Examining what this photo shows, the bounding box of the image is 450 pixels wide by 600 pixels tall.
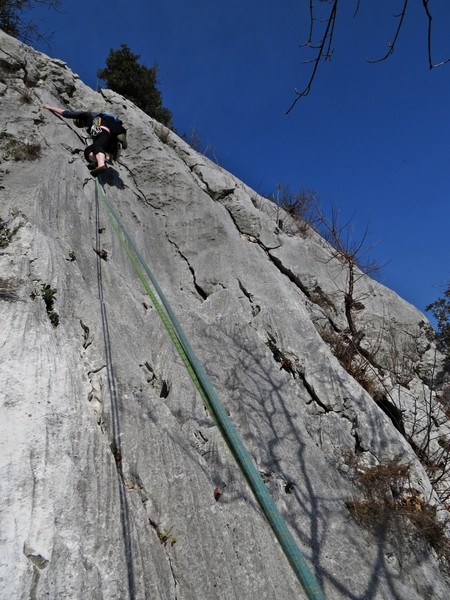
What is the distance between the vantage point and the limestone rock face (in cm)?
278

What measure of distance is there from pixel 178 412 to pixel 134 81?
1598cm

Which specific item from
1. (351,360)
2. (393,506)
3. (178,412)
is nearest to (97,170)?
(178,412)

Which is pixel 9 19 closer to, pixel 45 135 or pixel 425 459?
pixel 45 135

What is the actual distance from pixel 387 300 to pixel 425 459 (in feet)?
15.3

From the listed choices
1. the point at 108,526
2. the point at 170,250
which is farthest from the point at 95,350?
the point at 170,250

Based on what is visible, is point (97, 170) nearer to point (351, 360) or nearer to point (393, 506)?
point (351, 360)

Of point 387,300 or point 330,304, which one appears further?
point 387,300

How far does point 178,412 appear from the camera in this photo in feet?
14.0

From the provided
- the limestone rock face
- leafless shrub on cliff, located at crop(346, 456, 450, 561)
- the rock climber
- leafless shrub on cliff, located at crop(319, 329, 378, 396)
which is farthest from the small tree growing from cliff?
leafless shrub on cliff, located at crop(346, 456, 450, 561)

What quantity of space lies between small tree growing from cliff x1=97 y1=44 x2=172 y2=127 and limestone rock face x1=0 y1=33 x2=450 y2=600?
29.8 ft

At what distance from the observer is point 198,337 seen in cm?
558

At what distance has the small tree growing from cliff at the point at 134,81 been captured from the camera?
16281mm

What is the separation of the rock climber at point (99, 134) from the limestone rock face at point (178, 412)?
0.44m

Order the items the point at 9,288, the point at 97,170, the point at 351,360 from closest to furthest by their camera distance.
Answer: the point at 9,288 → the point at 351,360 → the point at 97,170
